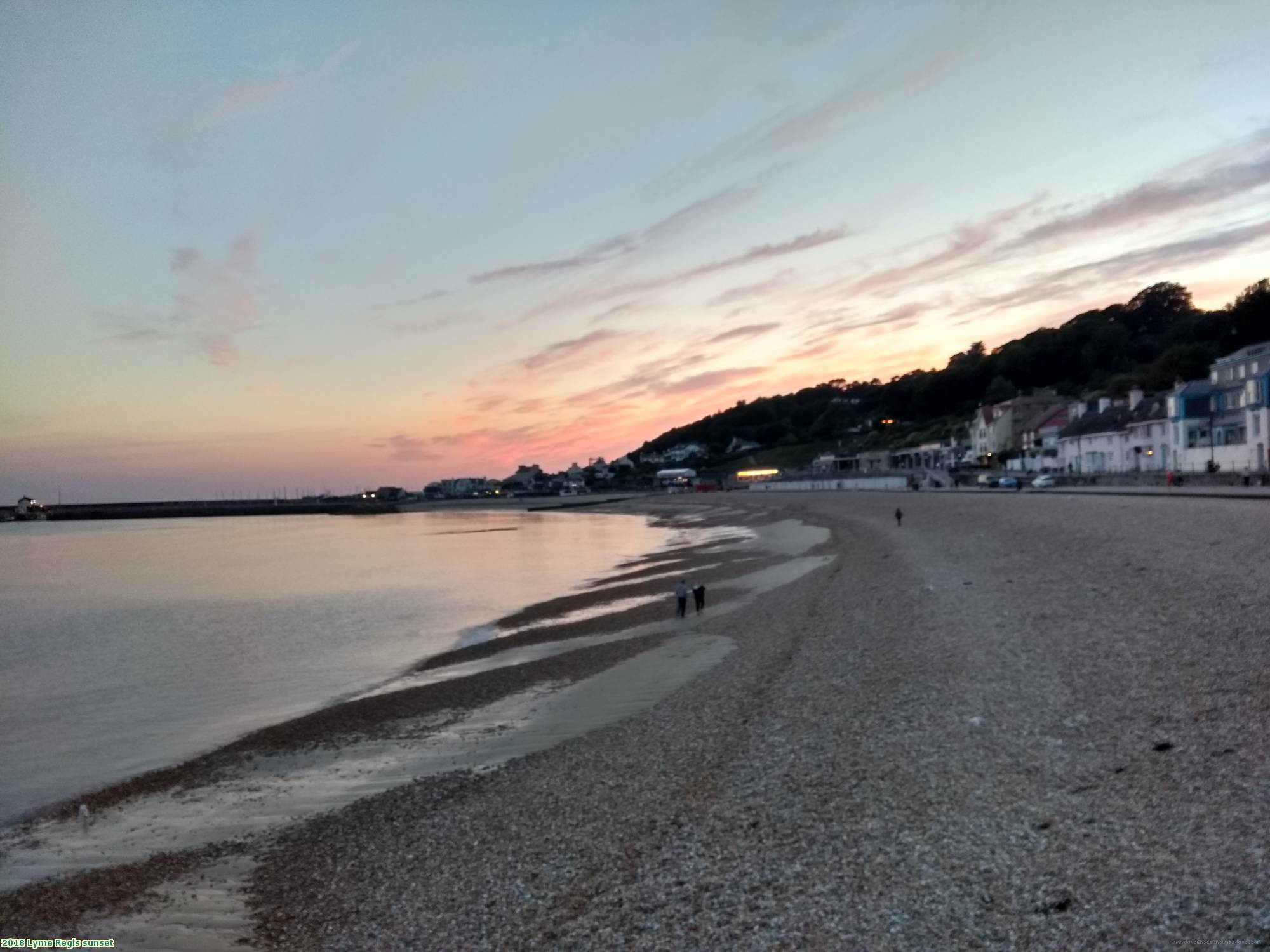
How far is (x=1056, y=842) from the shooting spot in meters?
6.17

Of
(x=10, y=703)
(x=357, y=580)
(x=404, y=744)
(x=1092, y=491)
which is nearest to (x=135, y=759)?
(x=404, y=744)

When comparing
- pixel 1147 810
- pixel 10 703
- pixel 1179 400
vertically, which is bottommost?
pixel 10 703

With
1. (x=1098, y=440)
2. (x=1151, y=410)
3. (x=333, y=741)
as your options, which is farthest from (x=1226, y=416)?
(x=333, y=741)

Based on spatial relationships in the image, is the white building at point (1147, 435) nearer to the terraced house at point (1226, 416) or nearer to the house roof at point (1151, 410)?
the house roof at point (1151, 410)

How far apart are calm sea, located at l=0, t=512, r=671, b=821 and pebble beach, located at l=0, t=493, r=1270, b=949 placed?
269 cm

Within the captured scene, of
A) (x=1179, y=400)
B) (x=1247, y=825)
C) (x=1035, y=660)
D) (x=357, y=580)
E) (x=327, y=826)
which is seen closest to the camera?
(x=1247, y=825)

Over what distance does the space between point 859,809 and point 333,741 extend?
323 inches

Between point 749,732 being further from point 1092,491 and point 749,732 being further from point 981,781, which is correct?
point 1092,491

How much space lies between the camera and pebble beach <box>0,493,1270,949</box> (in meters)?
5.59

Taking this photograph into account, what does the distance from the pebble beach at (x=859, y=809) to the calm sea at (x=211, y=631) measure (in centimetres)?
269

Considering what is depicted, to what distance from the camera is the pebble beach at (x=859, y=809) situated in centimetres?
559

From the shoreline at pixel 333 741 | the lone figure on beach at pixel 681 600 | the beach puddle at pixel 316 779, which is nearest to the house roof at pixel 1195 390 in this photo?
the shoreline at pixel 333 741

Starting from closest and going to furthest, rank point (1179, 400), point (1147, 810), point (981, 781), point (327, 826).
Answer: point (1147, 810)
point (981, 781)
point (327, 826)
point (1179, 400)

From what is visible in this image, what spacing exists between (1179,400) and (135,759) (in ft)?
190
